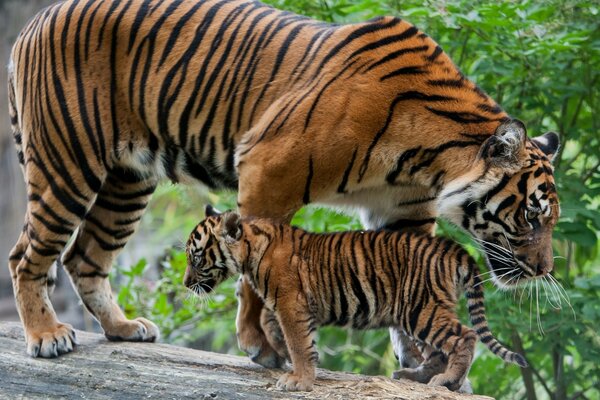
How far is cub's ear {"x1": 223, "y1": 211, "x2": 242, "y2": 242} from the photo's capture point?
5.07 m

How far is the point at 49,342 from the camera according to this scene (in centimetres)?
574

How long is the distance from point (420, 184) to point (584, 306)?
1771 millimetres

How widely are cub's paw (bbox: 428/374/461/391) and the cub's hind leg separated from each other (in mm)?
2353

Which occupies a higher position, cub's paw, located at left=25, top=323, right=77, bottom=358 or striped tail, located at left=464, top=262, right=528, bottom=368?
striped tail, located at left=464, top=262, right=528, bottom=368

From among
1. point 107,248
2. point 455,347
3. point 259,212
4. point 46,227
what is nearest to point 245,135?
point 259,212

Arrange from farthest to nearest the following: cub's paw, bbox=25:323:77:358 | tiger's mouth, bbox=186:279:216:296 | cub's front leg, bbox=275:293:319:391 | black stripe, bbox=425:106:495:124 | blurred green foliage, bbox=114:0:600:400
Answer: blurred green foliage, bbox=114:0:600:400, cub's paw, bbox=25:323:77:358, tiger's mouth, bbox=186:279:216:296, black stripe, bbox=425:106:495:124, cub's front leg, bbox=275:293:319:391

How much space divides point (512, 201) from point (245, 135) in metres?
1.61

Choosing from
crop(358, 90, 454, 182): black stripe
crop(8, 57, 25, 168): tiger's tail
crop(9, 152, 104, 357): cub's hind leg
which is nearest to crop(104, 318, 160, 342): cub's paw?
crop(9, 152, 104, 357): cub's hind leg

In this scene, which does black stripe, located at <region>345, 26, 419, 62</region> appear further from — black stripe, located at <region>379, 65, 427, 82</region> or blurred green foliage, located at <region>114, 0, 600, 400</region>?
blurred green foliage, located at <region>114, 0, 600, 400</region>

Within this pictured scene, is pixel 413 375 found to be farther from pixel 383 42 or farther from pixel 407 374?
pixel 383 42

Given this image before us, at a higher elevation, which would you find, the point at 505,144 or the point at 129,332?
the point at 505,144

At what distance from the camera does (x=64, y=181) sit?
585cm

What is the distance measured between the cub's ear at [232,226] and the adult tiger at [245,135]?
0.21m

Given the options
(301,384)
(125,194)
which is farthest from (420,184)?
(125,194)
